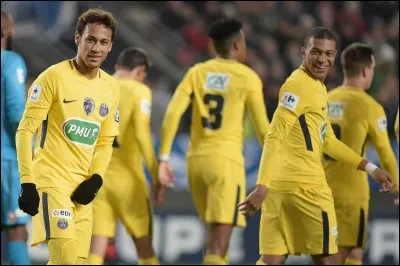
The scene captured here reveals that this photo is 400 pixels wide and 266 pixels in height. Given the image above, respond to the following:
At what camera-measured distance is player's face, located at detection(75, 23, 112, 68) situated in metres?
6.02

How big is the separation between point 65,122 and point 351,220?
320 cm

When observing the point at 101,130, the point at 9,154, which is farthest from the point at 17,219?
the point at 101,130

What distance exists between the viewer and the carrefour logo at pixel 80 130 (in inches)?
238

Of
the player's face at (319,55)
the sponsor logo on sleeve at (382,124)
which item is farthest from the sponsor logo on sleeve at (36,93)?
the sponsor logo on sleeve at (382,124)

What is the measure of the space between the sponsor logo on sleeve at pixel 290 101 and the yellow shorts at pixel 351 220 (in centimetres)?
208

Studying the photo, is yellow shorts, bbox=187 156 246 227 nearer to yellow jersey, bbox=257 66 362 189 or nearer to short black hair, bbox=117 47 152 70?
short black hair, bbox=117 47 152 70

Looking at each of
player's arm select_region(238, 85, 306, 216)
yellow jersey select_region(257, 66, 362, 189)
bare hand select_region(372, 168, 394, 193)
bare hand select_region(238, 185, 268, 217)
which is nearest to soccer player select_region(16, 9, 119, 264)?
bare hand select_region(238, 185, 268, 217)

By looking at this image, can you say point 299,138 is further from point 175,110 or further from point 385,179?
point 175,110

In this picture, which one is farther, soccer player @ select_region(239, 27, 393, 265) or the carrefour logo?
soccer player @ select_region(239, 27, 393, 265)

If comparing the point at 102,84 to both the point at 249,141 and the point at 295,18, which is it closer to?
the point at 249,141

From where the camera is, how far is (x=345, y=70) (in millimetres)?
8516

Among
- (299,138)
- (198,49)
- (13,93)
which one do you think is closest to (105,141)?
(299,138)

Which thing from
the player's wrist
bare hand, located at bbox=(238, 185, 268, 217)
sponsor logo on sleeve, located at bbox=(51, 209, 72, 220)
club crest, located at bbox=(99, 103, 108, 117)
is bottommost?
sponsor logo on sleeve, located at bbox=(51, 209, 72, 220)

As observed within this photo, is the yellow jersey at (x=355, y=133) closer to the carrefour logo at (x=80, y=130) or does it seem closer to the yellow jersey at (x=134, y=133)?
the yellow jersey at (x=134, y=133)
